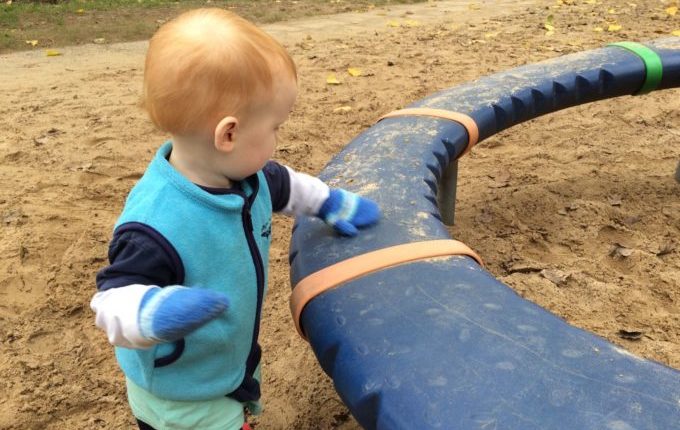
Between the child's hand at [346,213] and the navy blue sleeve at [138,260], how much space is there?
0.47 meters

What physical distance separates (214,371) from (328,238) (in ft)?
1.37

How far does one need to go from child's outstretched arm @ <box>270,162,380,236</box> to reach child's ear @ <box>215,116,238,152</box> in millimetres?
332

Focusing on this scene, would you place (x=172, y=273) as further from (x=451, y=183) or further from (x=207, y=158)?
(x=451, y=183)

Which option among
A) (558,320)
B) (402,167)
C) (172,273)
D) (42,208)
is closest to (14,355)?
(42,208)

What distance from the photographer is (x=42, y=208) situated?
255 centimetres

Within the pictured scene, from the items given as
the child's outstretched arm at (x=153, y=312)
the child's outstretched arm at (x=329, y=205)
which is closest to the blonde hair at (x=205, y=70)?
the child's outstretched arm at (x=153, y=312)

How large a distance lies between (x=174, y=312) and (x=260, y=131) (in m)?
0.32

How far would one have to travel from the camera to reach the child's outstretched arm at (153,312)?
92 cm

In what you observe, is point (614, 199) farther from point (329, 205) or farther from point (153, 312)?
point (153, 312)

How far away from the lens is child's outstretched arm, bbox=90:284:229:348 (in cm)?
92

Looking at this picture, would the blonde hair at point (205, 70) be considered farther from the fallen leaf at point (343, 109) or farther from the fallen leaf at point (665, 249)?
the fallen leaf at point (343, 109)

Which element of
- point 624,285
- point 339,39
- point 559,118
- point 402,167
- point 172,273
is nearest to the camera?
point 172,273

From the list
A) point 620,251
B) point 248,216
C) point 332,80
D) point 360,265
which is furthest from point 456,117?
point 332,80

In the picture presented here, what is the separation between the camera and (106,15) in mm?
6180
